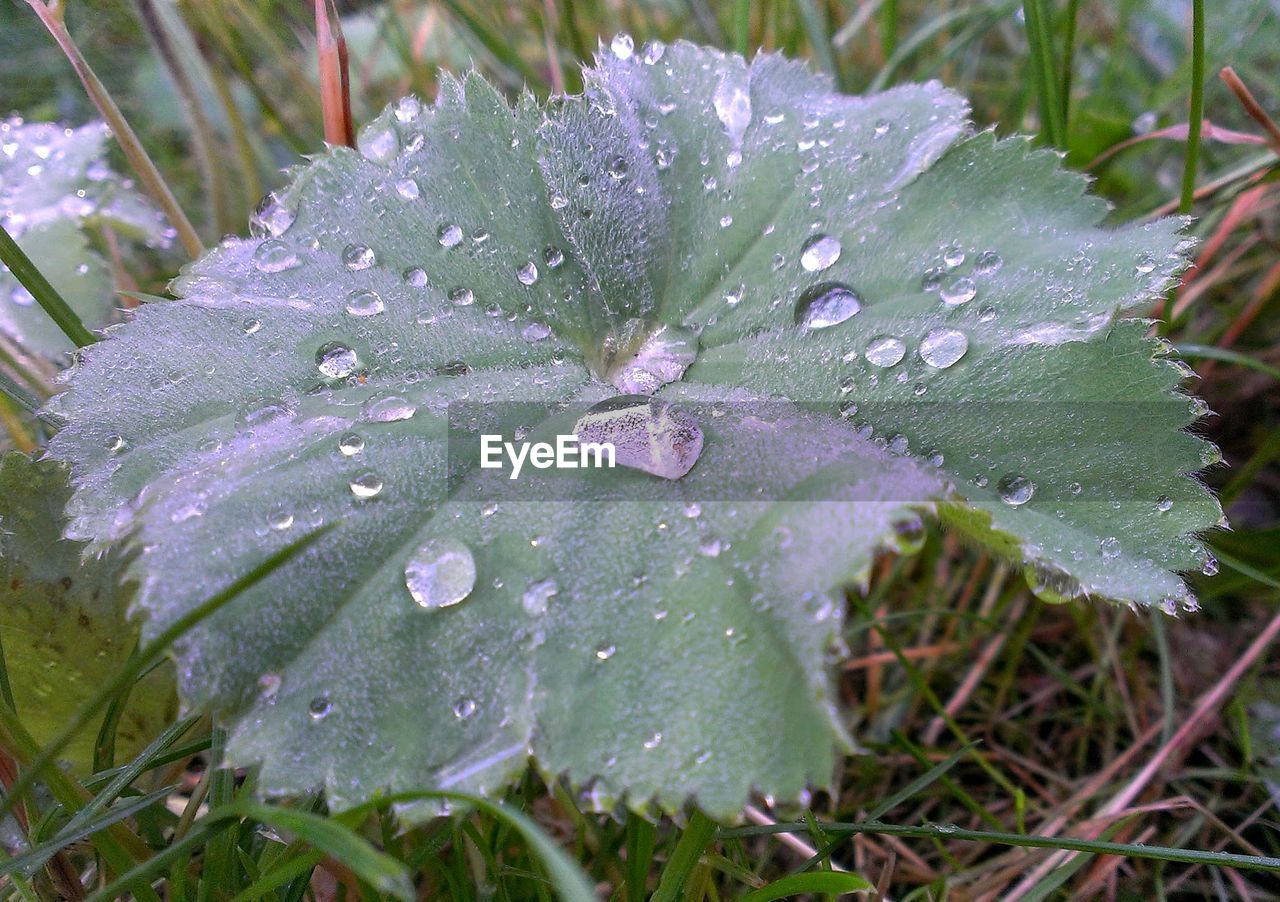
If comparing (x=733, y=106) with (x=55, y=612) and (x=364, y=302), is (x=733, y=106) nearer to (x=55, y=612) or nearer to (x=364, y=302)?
(x=364, y=302)

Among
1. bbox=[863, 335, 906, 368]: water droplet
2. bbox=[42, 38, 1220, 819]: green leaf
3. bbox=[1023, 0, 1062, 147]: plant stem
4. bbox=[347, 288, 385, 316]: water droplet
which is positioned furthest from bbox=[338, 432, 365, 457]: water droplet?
bbox=[1023, 0, 1062, 147]: plant stem

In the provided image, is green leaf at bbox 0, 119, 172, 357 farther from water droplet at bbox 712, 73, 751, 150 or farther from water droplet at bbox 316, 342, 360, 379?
water droplet at bbox 712, 73, 751, 150

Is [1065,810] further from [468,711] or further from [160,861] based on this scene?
[160,861]

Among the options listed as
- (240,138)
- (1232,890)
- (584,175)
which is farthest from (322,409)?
(1232,890)

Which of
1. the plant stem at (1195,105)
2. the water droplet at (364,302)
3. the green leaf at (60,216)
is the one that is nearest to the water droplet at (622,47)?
the water droplet at (364,302)

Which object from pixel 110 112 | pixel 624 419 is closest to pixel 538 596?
pixel 624 419

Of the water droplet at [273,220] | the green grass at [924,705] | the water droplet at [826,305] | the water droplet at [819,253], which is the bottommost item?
the green grass at [924,705]

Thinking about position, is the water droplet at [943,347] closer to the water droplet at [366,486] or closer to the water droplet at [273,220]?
the water droplet at [366,486]
